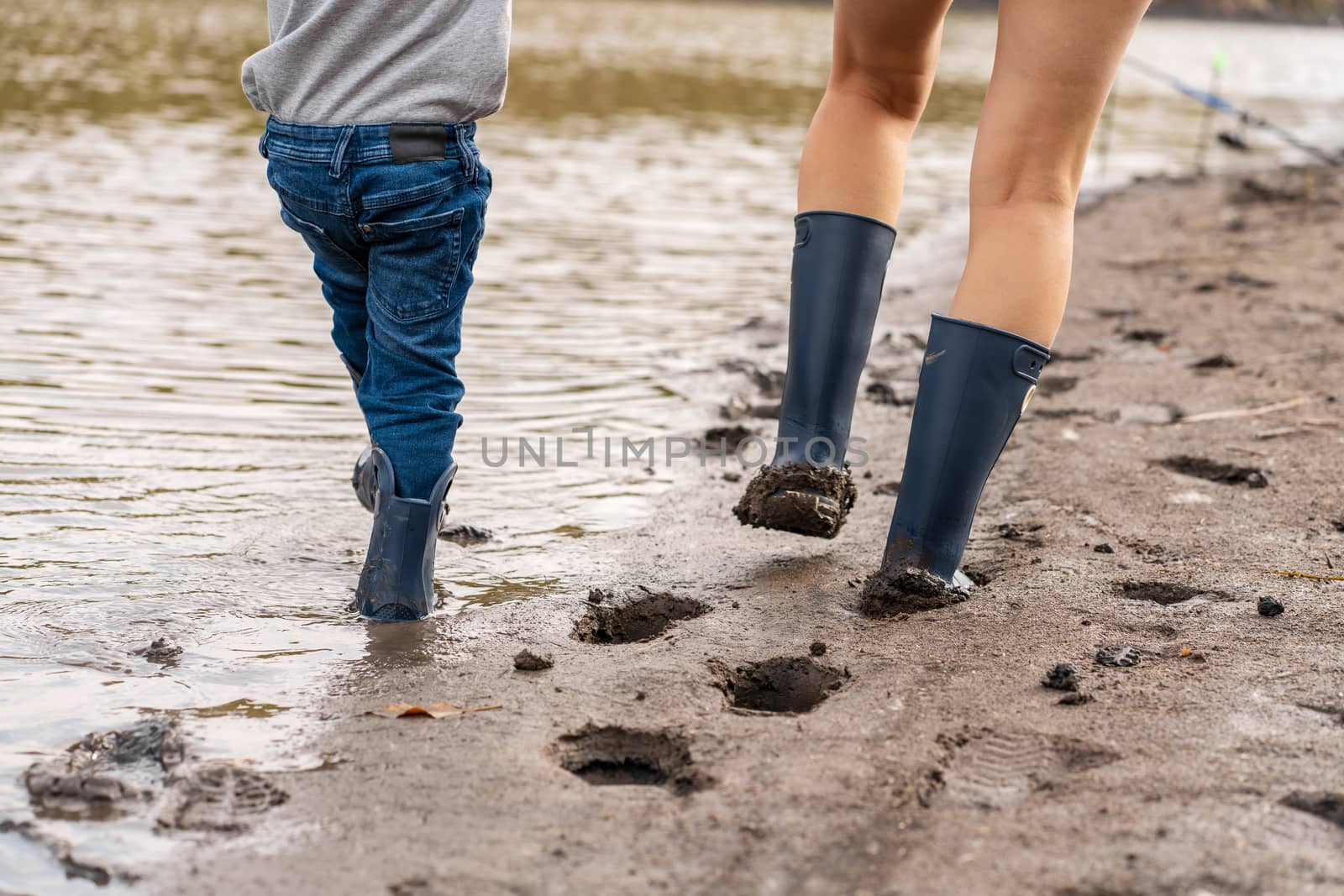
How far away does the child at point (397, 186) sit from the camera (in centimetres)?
225

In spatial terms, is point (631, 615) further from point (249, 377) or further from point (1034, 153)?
point (249, 377)

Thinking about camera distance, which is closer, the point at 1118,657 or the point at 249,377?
the point at 1118,657

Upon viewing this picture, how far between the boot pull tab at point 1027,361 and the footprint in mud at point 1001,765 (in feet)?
2.24

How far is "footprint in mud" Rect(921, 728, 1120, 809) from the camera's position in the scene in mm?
1709

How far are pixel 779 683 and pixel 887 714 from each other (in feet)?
0.85

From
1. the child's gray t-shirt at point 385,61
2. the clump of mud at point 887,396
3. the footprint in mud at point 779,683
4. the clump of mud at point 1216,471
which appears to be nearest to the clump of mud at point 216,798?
the footprint in mud at point 779,683

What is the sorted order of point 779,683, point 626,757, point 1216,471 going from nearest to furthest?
point 626,757 → point 779,683 → point 1216,471

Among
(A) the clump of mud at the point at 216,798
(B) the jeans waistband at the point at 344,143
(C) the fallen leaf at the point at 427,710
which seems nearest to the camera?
(A) the clump of mud at the point at 216,798

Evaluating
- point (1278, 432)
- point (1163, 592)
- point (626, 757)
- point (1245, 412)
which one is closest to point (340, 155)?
point (626, 757)

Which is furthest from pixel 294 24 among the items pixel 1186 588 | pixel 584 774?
pixel 1186 588

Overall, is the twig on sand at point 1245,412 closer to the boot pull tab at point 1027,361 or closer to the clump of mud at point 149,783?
the boot pull tab at point 1027,361

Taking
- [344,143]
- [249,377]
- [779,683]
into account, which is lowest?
[249,377]

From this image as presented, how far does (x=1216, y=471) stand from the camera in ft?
10.3

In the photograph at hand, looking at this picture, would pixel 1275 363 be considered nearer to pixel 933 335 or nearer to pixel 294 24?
pixel 933 335
